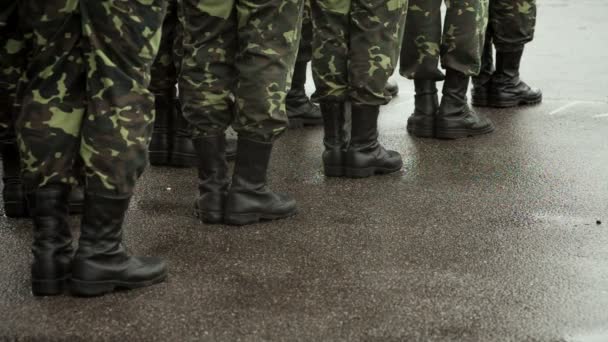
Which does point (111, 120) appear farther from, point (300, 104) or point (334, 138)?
point (300, 104)

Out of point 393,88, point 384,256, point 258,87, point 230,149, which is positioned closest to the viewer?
point 384,256

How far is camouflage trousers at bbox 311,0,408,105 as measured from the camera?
4578 millimetres

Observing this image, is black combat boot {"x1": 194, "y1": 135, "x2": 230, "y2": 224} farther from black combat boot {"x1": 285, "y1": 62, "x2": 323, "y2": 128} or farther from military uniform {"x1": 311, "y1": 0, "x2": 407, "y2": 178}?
black combat boot {"x1": 285, "y1": 62, "x2": 323, "y2": 128}

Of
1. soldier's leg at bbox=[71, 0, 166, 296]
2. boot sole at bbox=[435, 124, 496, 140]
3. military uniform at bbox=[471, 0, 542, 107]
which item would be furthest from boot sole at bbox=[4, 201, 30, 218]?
military uniform at bbox=[471, 0, 542, 107]

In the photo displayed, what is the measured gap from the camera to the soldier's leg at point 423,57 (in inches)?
213

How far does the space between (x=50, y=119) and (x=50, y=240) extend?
41cm

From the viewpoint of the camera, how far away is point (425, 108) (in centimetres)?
568

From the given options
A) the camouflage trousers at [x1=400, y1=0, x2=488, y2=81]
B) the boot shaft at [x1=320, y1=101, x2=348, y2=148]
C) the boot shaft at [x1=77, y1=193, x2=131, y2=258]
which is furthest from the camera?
the camouflage trousers at [x1=400, y1=0, x2=488, y2=81]

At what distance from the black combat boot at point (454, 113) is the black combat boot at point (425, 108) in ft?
0.12

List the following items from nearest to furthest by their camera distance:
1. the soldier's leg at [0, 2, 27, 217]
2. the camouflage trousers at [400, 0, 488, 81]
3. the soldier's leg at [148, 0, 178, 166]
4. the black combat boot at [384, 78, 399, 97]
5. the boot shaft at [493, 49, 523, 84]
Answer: the soldier's leg at [0, 2, 27, 217], the soldier's leg at [148, 0, 178, 166], the camouflage trousers at [400, 0, 488, 81], the boot shaft at [493, 49, 523, 84], the black combat boot at [384, 78, 399, 97]

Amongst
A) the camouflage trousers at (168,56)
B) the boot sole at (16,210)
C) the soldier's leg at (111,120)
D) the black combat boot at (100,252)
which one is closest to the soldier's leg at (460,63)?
the camouflage trousers at (168,56)

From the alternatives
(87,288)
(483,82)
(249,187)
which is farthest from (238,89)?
(483,82)

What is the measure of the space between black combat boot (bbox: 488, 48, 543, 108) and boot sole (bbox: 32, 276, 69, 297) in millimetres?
3691

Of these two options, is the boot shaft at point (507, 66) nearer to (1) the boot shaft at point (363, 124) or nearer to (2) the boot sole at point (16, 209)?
(1) the boot shaft at point (363, 124)
